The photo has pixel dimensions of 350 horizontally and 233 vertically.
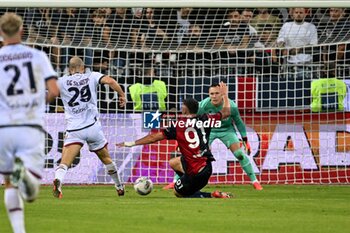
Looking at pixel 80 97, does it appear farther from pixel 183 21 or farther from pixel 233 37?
pixel 233 37

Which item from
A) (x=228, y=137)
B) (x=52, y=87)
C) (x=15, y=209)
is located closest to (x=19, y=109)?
(x=52, y=87)

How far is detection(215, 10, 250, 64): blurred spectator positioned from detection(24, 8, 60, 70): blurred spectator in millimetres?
3281

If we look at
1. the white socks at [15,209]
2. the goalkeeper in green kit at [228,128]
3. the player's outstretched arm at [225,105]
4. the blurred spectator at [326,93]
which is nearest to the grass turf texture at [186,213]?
the white socks at [15,209]

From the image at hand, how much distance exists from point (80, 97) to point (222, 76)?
211 inches

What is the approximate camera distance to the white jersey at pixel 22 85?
916 cm

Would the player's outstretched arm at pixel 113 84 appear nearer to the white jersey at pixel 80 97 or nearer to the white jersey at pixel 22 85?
the white jersey at pixel 80 97

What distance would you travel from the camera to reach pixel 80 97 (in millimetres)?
16359

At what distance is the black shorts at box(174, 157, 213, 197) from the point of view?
1570cm

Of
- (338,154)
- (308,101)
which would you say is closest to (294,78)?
(308,101)

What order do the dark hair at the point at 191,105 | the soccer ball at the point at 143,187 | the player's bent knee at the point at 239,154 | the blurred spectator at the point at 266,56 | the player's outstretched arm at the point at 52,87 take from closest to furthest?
the player's outstretched arm at the point at 52,87 < the dark hair at the point at 191,105 < the soccer ball at the point at 143,187 < the player's bent knee at the point at 239,154 < the blurred spectator at the point at 266,56

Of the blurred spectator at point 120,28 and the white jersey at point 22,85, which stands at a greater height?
the blurred spectator at point 120,28

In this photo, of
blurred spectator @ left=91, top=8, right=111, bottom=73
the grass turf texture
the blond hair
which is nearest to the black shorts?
the grass turf texture

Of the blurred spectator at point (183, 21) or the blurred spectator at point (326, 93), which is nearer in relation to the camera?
the blurred spectator at point (183, 21)

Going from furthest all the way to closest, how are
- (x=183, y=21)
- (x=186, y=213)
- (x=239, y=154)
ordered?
(x=183, y=21)
(x=239, y=154)
(x=186, y=213)
